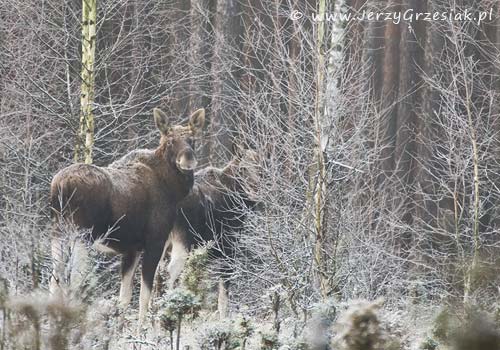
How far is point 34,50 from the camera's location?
1908 centimetres

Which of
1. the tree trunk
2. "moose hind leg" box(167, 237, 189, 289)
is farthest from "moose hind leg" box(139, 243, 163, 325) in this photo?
the tree trunk

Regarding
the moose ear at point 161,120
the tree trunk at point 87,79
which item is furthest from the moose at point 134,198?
the tree trunk at point 87,79

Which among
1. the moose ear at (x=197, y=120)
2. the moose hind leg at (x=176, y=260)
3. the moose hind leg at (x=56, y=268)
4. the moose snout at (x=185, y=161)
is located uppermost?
the moose ear at (x=197, y=120)

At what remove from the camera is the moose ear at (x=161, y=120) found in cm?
1450

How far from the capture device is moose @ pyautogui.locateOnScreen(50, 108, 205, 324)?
12.4 metres

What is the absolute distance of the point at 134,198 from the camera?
13.6 metres

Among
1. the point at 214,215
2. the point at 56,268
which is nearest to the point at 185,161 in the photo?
the point at 214,215

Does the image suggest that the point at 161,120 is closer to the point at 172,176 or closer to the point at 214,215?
the point at 172,176

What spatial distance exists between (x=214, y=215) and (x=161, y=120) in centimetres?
210

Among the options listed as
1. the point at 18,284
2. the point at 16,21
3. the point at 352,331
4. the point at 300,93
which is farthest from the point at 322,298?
the point at 16,21

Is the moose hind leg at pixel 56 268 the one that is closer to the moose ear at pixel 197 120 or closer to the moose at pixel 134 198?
the moose at pixel 134 198

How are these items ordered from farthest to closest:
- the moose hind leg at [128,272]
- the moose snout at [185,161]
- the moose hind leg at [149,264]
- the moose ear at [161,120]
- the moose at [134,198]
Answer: the moose ear at [161,120], the moose snout at [185,161], the moose hind leg at [149,264], the moose hind leg at [128,272], the moose at [134,198]

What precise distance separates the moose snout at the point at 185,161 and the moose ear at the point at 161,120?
0.51 m

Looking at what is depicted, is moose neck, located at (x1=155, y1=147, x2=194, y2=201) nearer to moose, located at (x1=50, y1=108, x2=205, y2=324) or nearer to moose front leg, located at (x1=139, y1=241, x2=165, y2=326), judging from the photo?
moose, located at (x1=50, y1=108, x2=205, y2=324)
